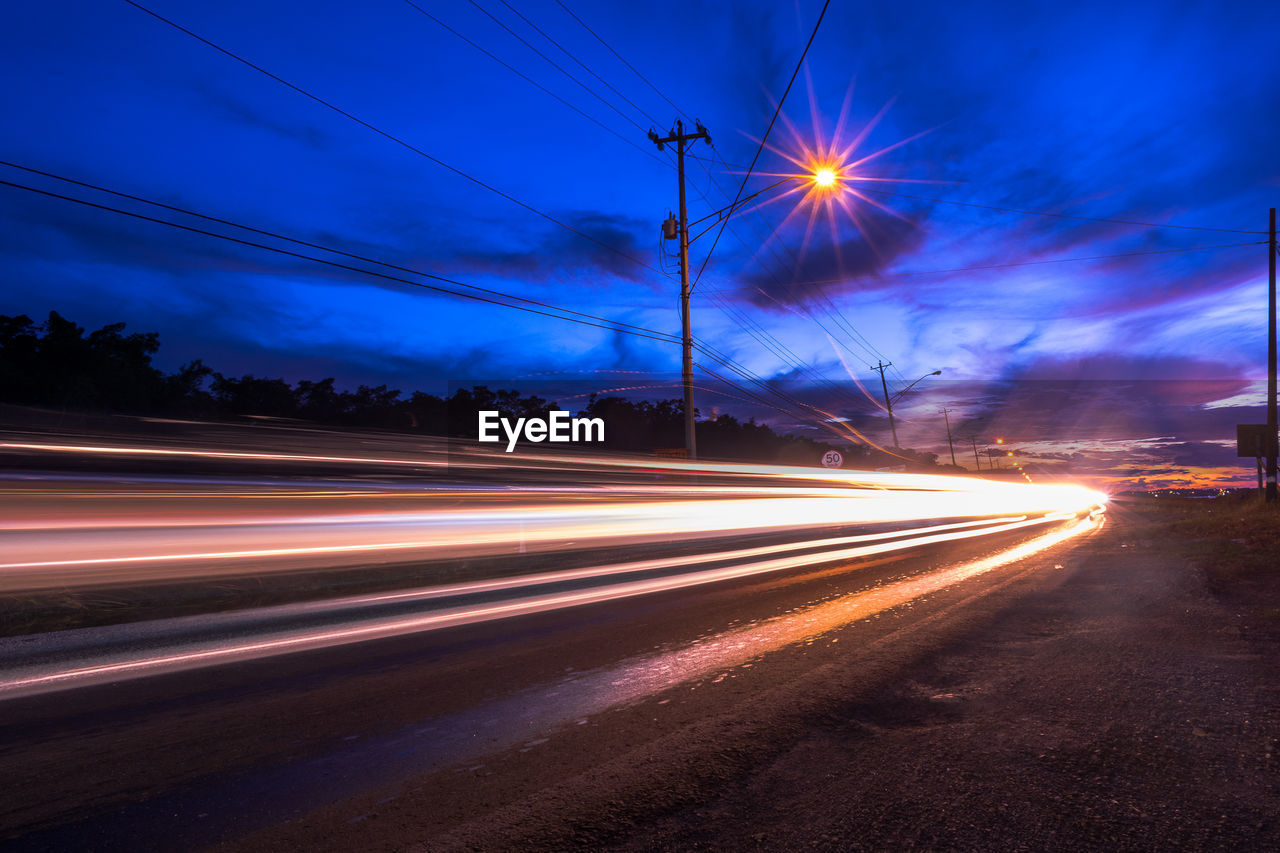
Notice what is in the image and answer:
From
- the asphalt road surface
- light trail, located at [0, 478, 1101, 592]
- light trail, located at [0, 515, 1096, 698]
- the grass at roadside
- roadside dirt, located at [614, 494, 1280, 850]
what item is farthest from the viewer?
light trail, located at [0, 478, 1101, 592]

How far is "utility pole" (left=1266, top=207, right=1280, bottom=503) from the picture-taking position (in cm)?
2556

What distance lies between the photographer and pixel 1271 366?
25.8 m

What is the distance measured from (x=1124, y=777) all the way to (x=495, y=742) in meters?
2.95

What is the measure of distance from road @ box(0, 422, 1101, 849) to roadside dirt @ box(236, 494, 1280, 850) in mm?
89

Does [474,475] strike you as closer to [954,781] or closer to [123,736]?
[123,736]

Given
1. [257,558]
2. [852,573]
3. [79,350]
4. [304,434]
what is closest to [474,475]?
[304,434]

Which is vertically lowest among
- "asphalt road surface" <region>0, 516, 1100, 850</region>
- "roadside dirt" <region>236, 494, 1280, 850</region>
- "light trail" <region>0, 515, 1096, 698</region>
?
"light trail" <region>0, 515, 1096, 698</region>

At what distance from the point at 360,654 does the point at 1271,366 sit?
33240 mm

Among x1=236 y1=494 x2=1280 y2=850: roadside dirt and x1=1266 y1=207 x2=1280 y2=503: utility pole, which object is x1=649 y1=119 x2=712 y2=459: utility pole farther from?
x1=1266 y1=207 x2=1280 y2=503: utility pole

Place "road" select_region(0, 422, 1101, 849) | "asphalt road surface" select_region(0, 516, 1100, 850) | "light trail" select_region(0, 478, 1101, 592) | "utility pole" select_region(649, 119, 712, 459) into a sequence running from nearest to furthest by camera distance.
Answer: "asphalt road surface" select_region(0, 516, 1100, 850) → "road" select_region(0, 422, 1101, 849) → "light trail" select_region(0, 478, 1101, 592) → "utility pole" select_region(649, 119, 712, 459)

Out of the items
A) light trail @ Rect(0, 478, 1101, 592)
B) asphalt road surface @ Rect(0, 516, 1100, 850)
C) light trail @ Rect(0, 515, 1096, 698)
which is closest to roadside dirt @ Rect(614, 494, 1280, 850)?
asphalt road surface @ Rect(0, 516, 1100, 850)

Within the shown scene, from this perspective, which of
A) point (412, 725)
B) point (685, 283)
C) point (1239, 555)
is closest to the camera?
point (412, 725)

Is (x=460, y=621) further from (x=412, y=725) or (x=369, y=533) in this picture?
(x=369, y=533)

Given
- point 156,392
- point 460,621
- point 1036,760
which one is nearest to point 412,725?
point 460,621
